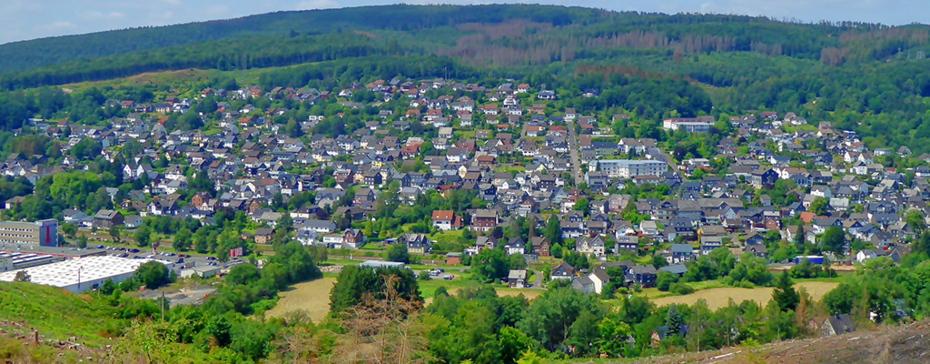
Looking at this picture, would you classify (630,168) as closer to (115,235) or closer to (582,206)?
(582,206)

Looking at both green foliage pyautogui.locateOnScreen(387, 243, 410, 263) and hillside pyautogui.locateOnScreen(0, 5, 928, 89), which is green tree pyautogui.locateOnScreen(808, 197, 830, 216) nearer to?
green foliage pyautogui.locateOnScreen(387, 243, 410, 263)

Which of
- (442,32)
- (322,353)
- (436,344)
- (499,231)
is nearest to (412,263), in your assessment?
(499,231)

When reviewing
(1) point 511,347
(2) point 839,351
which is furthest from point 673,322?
(2) point 839,351

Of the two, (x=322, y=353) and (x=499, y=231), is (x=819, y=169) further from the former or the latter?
(x=322, y=353)

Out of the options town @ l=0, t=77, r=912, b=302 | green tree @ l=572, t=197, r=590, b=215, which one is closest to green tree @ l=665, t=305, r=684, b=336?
town @ l=0, t=77, r=912, b=302

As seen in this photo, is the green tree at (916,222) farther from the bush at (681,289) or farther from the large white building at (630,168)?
the large white building at (630,168)

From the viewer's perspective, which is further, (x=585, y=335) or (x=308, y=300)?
(x=308, y=300)
